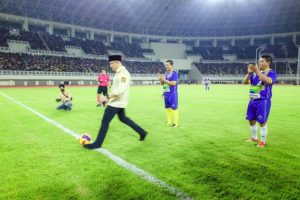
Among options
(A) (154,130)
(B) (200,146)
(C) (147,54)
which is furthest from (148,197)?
(C) (147,54)

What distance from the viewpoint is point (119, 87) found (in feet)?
20.0

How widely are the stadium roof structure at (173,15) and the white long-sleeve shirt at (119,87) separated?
5937 centimetres

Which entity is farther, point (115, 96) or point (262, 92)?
point (262, 92)

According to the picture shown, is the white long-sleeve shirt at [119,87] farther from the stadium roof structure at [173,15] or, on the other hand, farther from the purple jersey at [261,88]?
the stadium roof structure at [173,15]

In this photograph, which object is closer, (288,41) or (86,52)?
(86,52)

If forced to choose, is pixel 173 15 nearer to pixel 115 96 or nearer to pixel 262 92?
pixel 262 92

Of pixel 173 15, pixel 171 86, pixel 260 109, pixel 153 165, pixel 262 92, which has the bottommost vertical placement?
pixel 153 165

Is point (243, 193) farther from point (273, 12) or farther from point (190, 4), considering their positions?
point (273, 12)

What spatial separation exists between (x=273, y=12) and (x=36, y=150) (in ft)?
257

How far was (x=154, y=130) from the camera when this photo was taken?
8719 mm

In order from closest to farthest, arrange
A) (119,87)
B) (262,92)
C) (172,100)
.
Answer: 1. (119,87)
2. (262,92)
3. (172,100)

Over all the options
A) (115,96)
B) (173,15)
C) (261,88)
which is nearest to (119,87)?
(115,96)

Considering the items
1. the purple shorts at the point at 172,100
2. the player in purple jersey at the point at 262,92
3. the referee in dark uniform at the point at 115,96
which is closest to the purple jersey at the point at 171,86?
the purple shorts at the point at 172,100

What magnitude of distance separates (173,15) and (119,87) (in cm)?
7461
